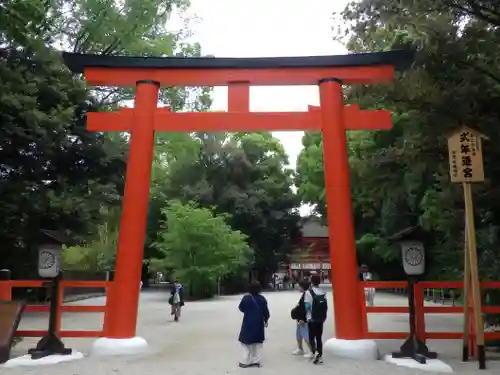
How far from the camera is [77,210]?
1891 centimetres

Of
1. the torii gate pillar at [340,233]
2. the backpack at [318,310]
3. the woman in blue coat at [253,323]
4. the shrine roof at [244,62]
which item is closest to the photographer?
the woman in blue coat at [253,323]

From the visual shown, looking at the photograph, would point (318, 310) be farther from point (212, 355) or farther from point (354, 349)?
point (212, 355)

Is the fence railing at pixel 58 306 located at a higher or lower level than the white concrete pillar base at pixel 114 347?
higher

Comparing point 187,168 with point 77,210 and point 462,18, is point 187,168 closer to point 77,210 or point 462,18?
point 77,210

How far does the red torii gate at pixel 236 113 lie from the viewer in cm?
1066

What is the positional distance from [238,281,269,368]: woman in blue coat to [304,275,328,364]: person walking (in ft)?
2.75

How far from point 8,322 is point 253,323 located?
4.57 metres

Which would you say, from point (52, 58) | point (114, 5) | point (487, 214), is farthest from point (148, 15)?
point (487, 214)

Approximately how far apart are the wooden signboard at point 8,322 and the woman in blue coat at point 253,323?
419 centimetres

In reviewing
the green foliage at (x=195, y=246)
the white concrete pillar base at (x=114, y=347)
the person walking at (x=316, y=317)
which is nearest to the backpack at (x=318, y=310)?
the person walking at (x=316, y=317)

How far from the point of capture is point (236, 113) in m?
11.2

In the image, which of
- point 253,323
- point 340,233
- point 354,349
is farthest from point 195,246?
point 253,323

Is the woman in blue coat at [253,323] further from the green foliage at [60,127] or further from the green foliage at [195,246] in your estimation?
the green foliage at [195,246]

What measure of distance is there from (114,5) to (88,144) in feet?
20.6
